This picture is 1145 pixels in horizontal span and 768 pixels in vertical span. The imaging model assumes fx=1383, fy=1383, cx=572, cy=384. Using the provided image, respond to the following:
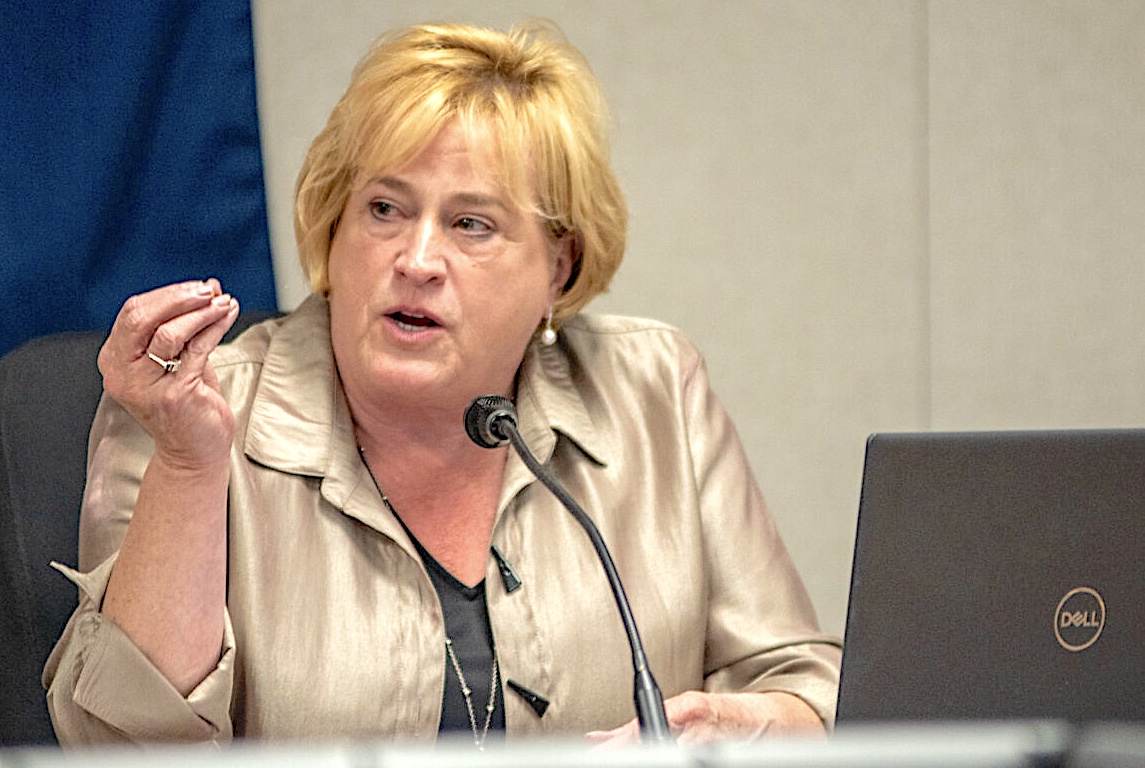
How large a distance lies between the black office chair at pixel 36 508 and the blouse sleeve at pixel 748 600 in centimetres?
74

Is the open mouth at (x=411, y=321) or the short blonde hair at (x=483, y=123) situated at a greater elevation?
the short blonde hair at (x=483, y=123)

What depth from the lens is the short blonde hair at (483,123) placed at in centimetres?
158

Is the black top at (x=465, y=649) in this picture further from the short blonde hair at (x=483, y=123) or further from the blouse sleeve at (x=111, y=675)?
the short blonde hair at (x=483, y=123)

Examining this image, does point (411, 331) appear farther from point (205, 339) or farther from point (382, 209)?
point (205, 339)

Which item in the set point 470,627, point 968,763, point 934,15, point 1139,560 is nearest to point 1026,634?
point 1139,560

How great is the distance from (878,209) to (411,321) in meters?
1.12

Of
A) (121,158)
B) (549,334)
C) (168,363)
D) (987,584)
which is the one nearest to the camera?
(987,584)

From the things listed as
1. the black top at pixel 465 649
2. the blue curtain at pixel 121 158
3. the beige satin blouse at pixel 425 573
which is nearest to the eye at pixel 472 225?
the beige satin blouse at pixel 425 573

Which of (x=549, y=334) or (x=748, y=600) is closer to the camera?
(x=748, y=600)

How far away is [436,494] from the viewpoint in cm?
161

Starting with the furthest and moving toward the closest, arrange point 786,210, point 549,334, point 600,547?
point 786,210, point 549,334, point 600,547

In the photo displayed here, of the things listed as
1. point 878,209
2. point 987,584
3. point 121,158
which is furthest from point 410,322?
point 878,209

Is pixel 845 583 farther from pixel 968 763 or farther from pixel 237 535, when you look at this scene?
pixel 968 763

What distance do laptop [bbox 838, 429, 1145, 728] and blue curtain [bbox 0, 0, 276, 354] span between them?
4.38ft
